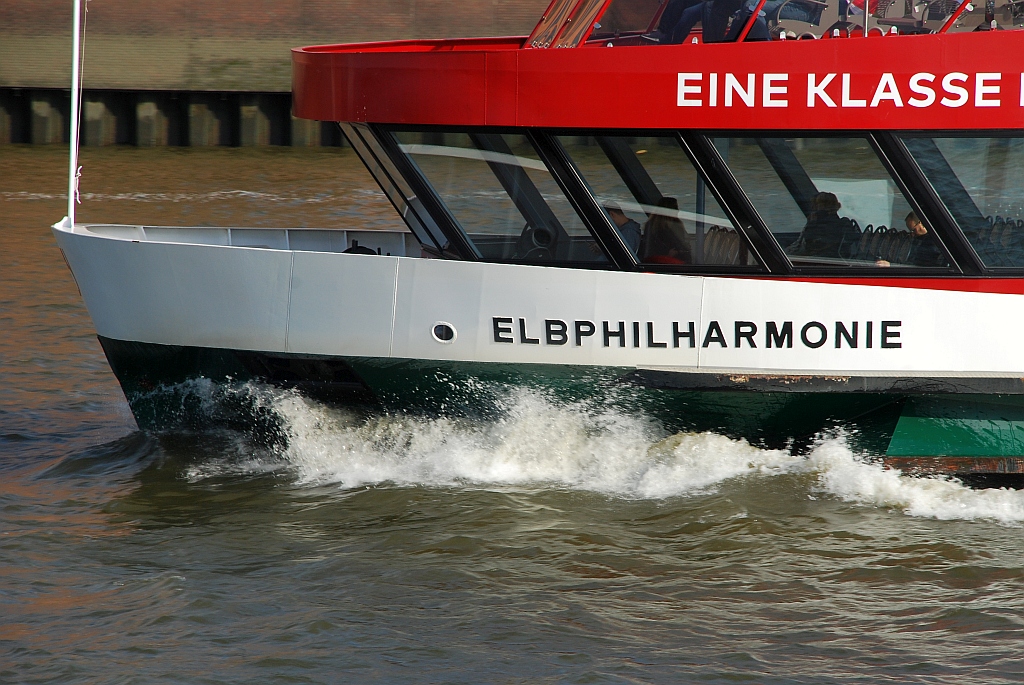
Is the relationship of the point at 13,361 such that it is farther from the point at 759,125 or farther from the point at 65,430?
the point at 759,125

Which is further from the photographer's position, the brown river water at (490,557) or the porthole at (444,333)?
the porthole at (444,333)

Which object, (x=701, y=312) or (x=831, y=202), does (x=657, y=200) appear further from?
(x=831, y=202)

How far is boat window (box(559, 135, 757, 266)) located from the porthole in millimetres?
974

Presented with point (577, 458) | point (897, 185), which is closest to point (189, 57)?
point (577, 458)

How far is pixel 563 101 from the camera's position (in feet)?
19.1

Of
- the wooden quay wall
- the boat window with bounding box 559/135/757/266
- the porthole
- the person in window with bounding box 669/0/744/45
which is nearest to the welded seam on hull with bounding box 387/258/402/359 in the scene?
the porthole

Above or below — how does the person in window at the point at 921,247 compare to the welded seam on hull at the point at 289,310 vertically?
above

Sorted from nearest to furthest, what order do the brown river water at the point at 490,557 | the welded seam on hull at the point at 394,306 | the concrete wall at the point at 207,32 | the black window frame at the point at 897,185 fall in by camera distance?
the brown river water at the point at 490,557, the black window frame at the point at 897,185, the welded seam on hull at the point at 394,306, the concrete wall at the point at 207,32

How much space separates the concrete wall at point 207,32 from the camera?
20875 millimetres

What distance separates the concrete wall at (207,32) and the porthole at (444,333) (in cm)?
1606

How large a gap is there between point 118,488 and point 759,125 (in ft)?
12.8

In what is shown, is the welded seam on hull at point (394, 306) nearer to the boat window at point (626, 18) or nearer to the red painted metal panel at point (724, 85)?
the red painted metal panel at point (724, 85)

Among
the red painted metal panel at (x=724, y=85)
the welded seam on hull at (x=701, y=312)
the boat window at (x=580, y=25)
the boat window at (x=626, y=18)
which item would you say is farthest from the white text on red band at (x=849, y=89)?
the welded seam on hull at (x=701, y=312)

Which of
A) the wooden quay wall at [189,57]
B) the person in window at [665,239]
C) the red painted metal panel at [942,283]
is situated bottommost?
the red painted metal panel at [942,283]
